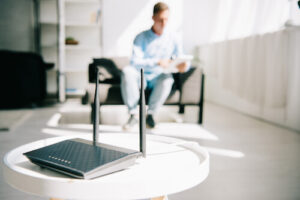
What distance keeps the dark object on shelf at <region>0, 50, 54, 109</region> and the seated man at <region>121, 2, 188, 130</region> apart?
1.58 meters

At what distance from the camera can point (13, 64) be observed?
347 centimetres

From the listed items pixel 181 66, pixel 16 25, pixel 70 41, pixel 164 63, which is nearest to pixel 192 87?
pixel 181 66

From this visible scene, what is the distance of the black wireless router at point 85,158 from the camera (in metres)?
0.62

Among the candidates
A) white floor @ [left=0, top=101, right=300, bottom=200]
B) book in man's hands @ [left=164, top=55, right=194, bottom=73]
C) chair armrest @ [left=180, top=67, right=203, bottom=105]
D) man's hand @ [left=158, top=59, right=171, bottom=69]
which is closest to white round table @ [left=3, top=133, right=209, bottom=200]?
white floor @ [left=0, top=101, right=300, bottom=200]

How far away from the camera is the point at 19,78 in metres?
3.51

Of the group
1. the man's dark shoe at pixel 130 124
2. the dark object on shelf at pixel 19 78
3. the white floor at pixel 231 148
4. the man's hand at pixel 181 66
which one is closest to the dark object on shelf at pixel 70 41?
the dark object on shelf at pixel 19 78

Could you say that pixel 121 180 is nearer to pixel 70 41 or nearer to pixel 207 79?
pixel 70 41

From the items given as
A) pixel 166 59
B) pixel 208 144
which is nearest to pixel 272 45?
pixel 166 59

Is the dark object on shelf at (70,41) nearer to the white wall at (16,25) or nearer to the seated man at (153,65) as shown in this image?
the white wall at (16,25)

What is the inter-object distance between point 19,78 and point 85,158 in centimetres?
318

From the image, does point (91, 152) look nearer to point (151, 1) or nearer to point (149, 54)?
point (149, 54)

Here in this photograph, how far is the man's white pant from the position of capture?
2514mm

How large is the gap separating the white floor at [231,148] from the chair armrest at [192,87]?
0.85ft

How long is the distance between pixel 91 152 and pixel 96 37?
167 inches
